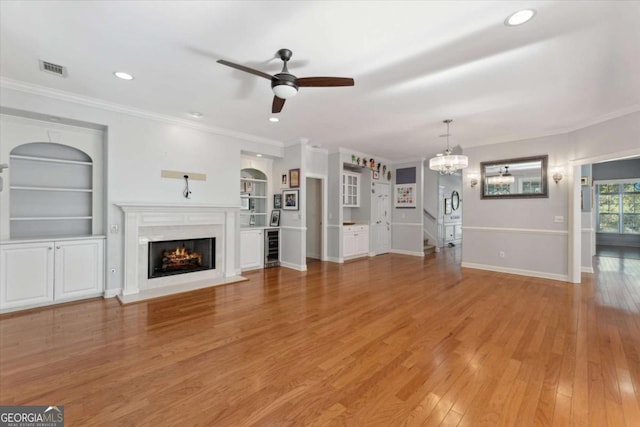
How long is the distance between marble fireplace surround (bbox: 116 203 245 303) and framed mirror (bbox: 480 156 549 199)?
5.42 metres

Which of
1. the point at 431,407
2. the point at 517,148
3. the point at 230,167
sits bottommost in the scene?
the point at 431,407

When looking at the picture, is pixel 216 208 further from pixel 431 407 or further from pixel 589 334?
pixel 589 334

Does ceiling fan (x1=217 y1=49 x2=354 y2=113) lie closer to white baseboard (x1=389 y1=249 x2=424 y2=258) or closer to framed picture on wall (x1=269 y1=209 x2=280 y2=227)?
framed picture on wall (x1=269 y1=209 x2=280 y2=227)

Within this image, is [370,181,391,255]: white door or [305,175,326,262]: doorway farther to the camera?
[370,181,391,255]: white door

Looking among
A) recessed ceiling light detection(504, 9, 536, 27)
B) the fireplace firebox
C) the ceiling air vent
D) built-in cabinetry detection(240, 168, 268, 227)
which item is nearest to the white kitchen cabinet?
built-in cabinetry detection(240, 168, 268, 227)

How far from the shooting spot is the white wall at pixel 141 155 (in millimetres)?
3713

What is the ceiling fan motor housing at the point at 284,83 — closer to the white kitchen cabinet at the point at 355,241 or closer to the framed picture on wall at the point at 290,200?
the framed picture on wall at the point at 290,200

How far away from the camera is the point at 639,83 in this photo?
325 centimetres

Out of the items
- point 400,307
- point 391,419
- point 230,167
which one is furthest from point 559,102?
point 230,167

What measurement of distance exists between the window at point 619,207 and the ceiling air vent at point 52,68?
14160 millimetres

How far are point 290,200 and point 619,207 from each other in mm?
11508

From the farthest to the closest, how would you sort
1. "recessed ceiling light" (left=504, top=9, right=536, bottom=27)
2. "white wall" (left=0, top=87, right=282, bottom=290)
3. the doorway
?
1. the doorway
2. "white wall" (left=0, top=87, right=282, bottom=290)
3. "recessed ceiling light" (left=504, top=9, right=536, bottom=27)

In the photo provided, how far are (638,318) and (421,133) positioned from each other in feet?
13.2

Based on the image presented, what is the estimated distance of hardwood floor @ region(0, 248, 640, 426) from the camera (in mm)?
1804
